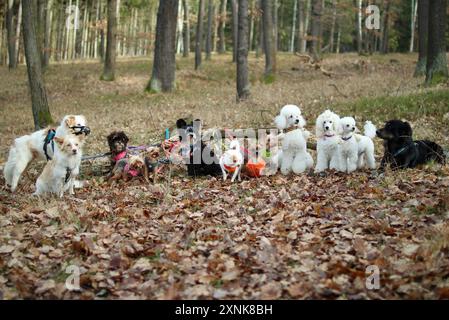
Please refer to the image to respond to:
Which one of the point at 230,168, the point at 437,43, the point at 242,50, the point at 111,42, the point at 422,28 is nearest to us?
the point at 230,168

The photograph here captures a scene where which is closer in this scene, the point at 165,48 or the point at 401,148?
the point at 401,148

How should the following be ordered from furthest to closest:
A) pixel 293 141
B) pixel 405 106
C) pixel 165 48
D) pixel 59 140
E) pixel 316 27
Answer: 1. pixel 316 27
2. pixel 165 48
3. pixel 405 106
4. pixel 293 141
5. pixel 59 140

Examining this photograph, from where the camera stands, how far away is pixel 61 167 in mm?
9266

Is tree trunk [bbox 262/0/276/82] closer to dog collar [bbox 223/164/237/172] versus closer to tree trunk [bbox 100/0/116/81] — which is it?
tree trunk [bbox 100/0/116/81]

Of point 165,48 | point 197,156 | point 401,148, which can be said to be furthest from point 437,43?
point 165,48

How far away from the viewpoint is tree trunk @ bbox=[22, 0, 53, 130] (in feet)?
46.9

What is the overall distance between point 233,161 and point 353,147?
2.44 metres

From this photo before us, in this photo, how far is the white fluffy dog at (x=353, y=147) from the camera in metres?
9.60

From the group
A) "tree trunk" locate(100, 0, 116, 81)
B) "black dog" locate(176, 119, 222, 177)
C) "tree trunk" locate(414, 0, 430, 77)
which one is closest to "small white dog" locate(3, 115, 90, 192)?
"black dog" locate(176, 119, 222, 177)

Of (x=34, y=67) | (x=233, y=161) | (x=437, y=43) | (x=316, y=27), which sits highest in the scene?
(x=316, y=27)

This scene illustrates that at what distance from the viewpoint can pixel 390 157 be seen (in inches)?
376

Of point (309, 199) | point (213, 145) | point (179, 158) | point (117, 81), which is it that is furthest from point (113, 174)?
point (117, 81)

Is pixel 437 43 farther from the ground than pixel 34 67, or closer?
farther from the ground

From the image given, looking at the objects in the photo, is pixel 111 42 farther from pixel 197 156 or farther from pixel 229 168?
pixel 229 168
